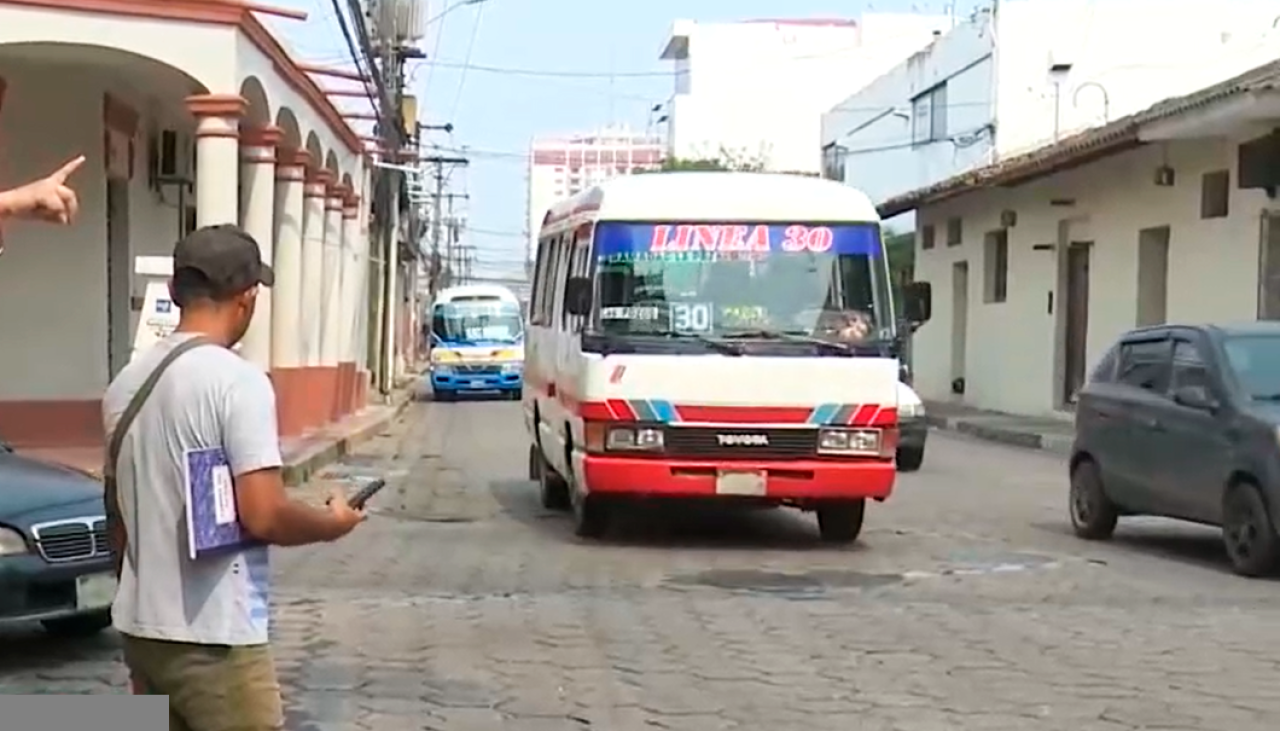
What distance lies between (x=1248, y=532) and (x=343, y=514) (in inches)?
358

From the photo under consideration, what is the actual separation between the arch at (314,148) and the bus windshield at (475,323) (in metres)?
19.3

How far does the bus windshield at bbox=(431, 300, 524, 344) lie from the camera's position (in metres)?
44.6

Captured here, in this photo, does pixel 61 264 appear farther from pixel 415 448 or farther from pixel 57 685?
pixel 57 685

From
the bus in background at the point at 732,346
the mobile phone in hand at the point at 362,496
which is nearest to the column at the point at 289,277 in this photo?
the bus in background at the point at 732,346

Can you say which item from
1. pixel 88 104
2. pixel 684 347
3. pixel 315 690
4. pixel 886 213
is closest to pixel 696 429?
pixel 684 347

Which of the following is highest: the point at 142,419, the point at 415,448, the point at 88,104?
the point at 88,104

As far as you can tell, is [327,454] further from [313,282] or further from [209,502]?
[209,502]

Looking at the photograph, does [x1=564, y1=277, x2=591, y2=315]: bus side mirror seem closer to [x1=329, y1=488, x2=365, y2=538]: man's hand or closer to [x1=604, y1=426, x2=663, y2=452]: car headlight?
[x1=604, y1=426, x2=663, y2=452]: car headlight

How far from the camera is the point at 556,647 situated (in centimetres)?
910

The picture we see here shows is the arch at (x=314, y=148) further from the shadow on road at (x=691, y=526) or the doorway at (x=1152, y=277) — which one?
the doorway at (x=1152, y=277)

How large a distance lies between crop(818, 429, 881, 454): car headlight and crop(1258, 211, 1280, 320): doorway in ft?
41.6

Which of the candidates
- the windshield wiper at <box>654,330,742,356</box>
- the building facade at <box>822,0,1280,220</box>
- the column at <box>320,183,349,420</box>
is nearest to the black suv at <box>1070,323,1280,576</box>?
the windshield wiper at <box>654,330,742,356</box>

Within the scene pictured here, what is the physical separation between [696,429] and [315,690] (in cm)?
482

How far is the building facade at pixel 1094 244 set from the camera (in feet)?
77.5
